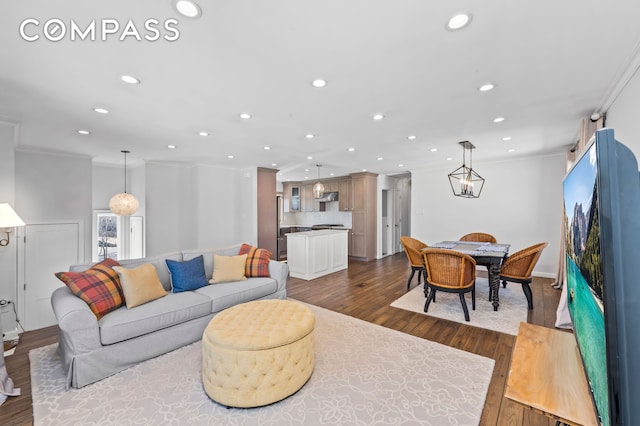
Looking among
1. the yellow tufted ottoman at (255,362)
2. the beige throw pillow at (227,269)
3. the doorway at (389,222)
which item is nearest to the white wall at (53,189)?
the beige throw pillow at (227,269)

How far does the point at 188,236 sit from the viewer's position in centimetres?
646

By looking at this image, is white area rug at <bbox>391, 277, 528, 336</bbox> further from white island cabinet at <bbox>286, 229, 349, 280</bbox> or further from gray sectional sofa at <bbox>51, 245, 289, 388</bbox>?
gray sectional sofa at <bbox>51, 245, 289, 388</bbox>

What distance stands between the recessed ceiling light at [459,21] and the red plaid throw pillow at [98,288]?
3.47 meters

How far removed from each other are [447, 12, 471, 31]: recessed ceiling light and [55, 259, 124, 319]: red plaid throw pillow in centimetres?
347

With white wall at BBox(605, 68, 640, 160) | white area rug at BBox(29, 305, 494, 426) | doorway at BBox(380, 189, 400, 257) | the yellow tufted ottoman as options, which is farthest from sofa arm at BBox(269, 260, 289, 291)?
doorway at BBox(380, 189, 400, 257)

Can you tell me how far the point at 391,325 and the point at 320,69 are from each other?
2.91 m

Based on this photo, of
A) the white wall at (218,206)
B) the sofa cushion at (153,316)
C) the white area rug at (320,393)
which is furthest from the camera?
the white wall at (218,206)

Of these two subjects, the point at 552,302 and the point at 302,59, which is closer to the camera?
the point at 302,59

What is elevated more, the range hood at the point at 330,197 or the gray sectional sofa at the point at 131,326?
the range hood at the point at 330,197

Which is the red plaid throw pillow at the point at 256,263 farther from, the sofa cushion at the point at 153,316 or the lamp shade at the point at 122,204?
the lamp shade at the point at 122,204

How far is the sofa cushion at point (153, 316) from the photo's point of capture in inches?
89.6

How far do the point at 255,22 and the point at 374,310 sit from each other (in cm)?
352

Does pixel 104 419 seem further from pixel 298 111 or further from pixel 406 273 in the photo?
pixel 406 273

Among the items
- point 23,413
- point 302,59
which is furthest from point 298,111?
point 23,413
